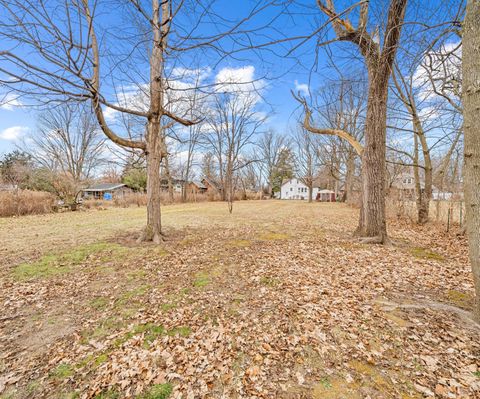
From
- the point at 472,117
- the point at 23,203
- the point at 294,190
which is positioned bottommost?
the point at 23,203

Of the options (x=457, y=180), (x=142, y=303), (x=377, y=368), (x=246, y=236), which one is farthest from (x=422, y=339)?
(x=457, y=180)

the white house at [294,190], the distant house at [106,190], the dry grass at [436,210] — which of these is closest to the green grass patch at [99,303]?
the dry grass at [436,210]

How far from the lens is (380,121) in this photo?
16.7 ft

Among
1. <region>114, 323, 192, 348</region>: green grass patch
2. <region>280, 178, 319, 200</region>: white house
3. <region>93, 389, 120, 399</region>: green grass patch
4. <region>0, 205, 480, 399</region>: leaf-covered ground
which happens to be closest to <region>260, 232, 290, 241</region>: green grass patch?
<region>0, 205, 480, 399</region>: leaf-covered ground

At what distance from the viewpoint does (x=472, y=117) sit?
180cm

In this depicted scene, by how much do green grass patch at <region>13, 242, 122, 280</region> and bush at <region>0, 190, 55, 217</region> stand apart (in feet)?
30.3

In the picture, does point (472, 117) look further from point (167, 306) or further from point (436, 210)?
point (436, 210)

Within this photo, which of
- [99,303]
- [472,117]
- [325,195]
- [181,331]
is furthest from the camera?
[325,195]

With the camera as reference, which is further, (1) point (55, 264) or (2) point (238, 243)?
(2) point (238, 243)

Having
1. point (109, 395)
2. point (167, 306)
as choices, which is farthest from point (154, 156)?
point (109, 395)

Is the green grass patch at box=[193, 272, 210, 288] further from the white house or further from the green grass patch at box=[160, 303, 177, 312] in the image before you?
the white house

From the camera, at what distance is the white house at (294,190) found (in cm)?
4617

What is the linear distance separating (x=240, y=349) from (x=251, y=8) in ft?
10.7

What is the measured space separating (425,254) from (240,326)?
181 inches
